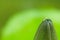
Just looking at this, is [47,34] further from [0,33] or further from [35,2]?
[0,33]

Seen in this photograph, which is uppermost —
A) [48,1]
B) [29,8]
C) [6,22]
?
[48,1]

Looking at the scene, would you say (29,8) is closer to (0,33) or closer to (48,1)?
(48,1)

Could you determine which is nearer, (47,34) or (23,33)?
(47,34)

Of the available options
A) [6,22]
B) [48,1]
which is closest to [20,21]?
[6,22]

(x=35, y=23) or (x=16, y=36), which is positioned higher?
(x=35, y=23)

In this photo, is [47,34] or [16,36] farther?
[16,36]

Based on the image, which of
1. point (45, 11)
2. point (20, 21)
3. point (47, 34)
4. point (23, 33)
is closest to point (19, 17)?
point (20, 21)
